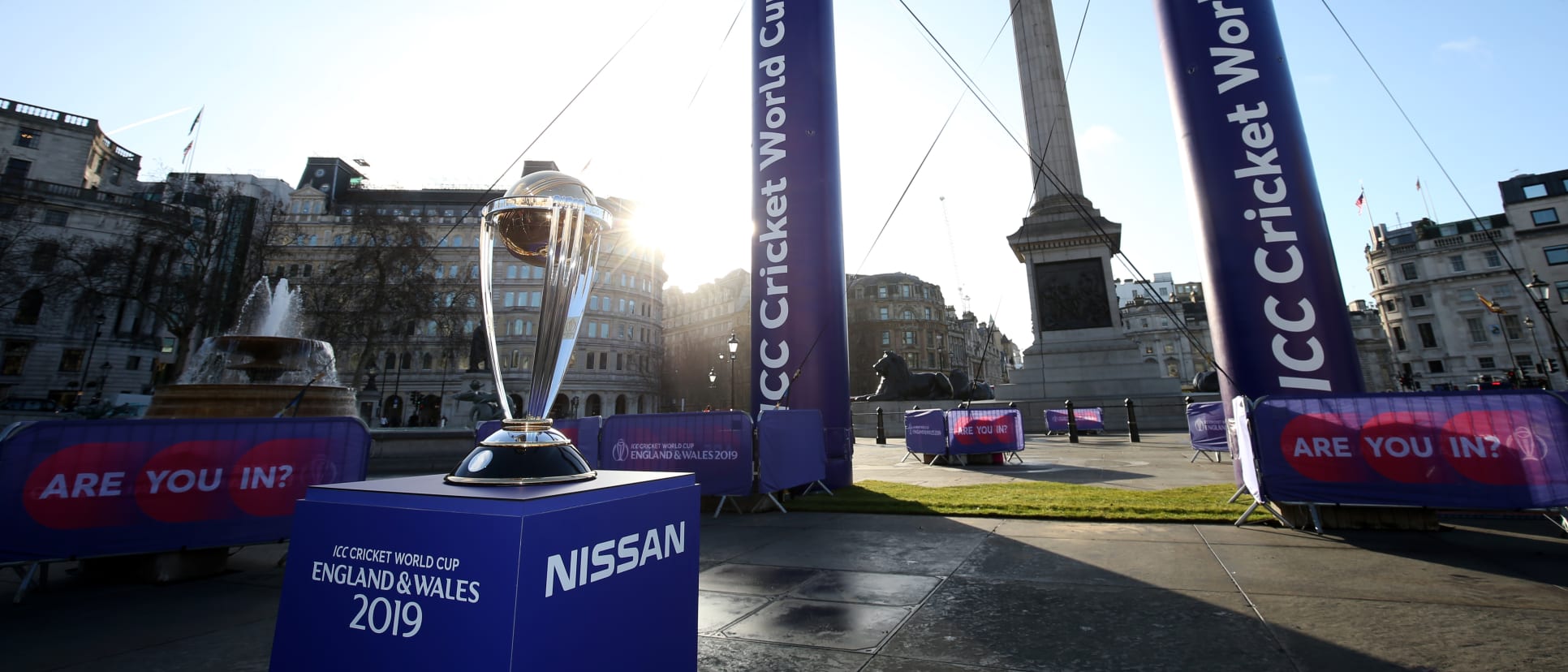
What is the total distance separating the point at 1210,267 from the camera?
725cm

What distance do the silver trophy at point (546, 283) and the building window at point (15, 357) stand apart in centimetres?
6225

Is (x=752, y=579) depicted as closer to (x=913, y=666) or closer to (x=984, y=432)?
(x=913, y=666)

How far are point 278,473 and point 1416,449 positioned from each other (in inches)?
435

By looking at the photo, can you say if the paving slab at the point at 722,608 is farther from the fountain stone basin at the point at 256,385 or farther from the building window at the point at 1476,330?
the building window at the point at 1476,330

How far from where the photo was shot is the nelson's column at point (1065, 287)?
22.2 m

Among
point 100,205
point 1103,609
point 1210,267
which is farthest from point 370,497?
point 100,205

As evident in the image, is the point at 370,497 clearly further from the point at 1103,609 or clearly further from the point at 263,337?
the point at 263,337

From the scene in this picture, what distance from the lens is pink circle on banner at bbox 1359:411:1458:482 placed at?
552 cm

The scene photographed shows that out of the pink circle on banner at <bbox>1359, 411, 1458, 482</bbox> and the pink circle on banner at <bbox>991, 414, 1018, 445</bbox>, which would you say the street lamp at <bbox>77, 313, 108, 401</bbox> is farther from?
the pink circle on banner at <bbox>1359, 411, 1458, 482</bbox>

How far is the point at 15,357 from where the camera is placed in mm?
39406

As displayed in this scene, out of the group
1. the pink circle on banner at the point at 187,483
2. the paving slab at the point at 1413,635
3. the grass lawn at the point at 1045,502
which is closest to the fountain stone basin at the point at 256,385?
the pink circle on banner at the point at 187,483

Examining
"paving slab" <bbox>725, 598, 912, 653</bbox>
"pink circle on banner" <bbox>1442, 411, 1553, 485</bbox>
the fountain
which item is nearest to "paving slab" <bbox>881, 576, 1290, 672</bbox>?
"paving slab" <bbox>725, 598, 912, 653</bbox>

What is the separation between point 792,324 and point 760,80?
4866 millimetres

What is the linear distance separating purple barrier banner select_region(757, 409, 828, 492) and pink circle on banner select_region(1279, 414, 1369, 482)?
18.6 feet
